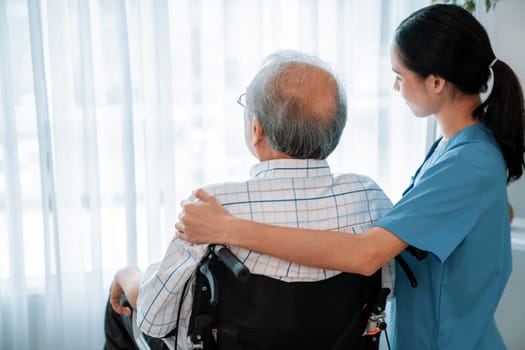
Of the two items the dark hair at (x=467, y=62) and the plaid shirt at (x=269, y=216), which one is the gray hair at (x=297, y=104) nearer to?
the plaid shirt at (x=269, y=216)

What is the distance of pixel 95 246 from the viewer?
205 cm

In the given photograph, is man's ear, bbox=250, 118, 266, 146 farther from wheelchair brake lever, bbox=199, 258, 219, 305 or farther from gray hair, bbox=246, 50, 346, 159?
wheelchair brake lever, bbox=199, 258, 219, 305

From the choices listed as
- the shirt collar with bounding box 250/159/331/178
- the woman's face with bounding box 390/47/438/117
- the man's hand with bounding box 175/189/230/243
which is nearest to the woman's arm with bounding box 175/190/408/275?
the man's hand with bounding box 175/189/230/243

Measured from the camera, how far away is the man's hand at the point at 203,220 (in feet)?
3.62

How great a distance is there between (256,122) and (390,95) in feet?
4.39

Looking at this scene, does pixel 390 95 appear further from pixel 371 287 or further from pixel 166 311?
pixel 166 311

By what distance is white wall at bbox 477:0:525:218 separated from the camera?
220cm

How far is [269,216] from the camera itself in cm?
117

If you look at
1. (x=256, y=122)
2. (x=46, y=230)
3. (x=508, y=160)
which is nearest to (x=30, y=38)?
(x=46, y=230)

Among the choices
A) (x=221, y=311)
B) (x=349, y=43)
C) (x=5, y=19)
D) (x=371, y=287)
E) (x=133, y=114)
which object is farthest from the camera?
(x=349, y=43)

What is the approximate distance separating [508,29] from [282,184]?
1.50 metres

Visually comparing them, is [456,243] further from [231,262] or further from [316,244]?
[231,262]

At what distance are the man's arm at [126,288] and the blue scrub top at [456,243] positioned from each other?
26.8 inches

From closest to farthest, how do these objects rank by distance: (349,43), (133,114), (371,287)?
1. (371,287)
2. (133,114)
3. (349,43)
